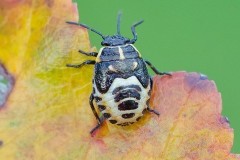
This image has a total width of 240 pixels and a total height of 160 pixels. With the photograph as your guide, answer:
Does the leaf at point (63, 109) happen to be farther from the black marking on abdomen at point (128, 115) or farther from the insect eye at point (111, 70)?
the insect eye at point (111, 70)

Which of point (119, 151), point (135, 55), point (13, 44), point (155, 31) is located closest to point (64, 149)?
point (119, 151)

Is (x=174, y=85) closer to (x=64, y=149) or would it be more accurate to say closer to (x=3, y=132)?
(x=64, y=149)

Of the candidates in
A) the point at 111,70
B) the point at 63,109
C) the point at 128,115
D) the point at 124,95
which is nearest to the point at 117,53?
the point at 111,70

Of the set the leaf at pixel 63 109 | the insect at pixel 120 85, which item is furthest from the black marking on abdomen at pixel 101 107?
the leaf at pixel 63 109

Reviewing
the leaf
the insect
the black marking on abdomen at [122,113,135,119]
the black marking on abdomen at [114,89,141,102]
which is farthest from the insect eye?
the leaf

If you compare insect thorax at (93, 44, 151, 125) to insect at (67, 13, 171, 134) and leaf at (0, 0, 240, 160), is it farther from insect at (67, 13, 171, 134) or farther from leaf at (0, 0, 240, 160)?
leaf at (0, 0, 240, 160)
